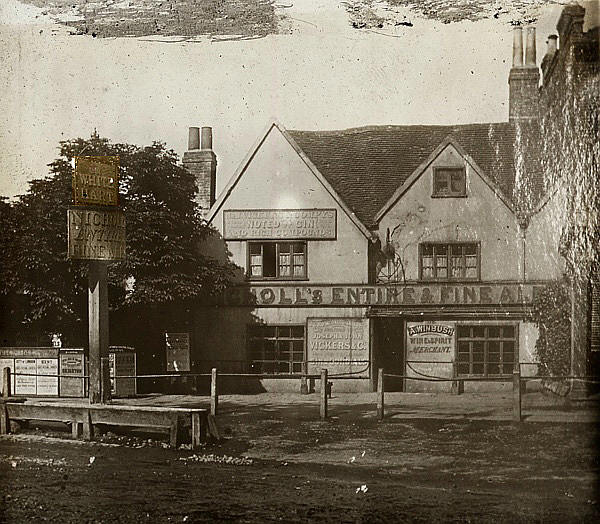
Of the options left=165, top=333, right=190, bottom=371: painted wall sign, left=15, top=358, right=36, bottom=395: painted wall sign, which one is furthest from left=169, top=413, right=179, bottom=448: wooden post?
left=15, top=358, right=36, bottom=395: painted wall sign

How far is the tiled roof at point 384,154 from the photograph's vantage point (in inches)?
271

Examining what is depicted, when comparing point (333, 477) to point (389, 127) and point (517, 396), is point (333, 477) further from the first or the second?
point (389, 127)

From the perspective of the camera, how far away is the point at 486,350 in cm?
765

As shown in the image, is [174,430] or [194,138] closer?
[194,138]

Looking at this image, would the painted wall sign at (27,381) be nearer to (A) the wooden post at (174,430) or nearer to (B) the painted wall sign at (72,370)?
(B) the painted wall sign at (72,370)

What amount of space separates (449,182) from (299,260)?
1802 millimetres

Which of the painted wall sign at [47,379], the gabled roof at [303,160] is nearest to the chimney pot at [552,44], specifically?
the gabled roof at [303,160]

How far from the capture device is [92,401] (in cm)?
865

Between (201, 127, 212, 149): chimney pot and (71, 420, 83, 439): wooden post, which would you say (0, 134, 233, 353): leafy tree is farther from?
(71, 420, 83, 439): wooden post

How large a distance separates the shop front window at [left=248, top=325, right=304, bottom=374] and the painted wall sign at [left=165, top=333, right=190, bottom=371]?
70 centimetres

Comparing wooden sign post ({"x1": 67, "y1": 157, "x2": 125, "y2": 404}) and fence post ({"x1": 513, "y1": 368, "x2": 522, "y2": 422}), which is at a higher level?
wooden sign post ({"x1": 67, "y1": 157, "x2": 125, "y2": 404})

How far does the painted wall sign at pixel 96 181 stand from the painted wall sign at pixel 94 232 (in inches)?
A: 4.7

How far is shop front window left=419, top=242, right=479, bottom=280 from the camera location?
7.49 meters

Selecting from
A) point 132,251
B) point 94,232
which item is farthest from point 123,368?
point 94,232
